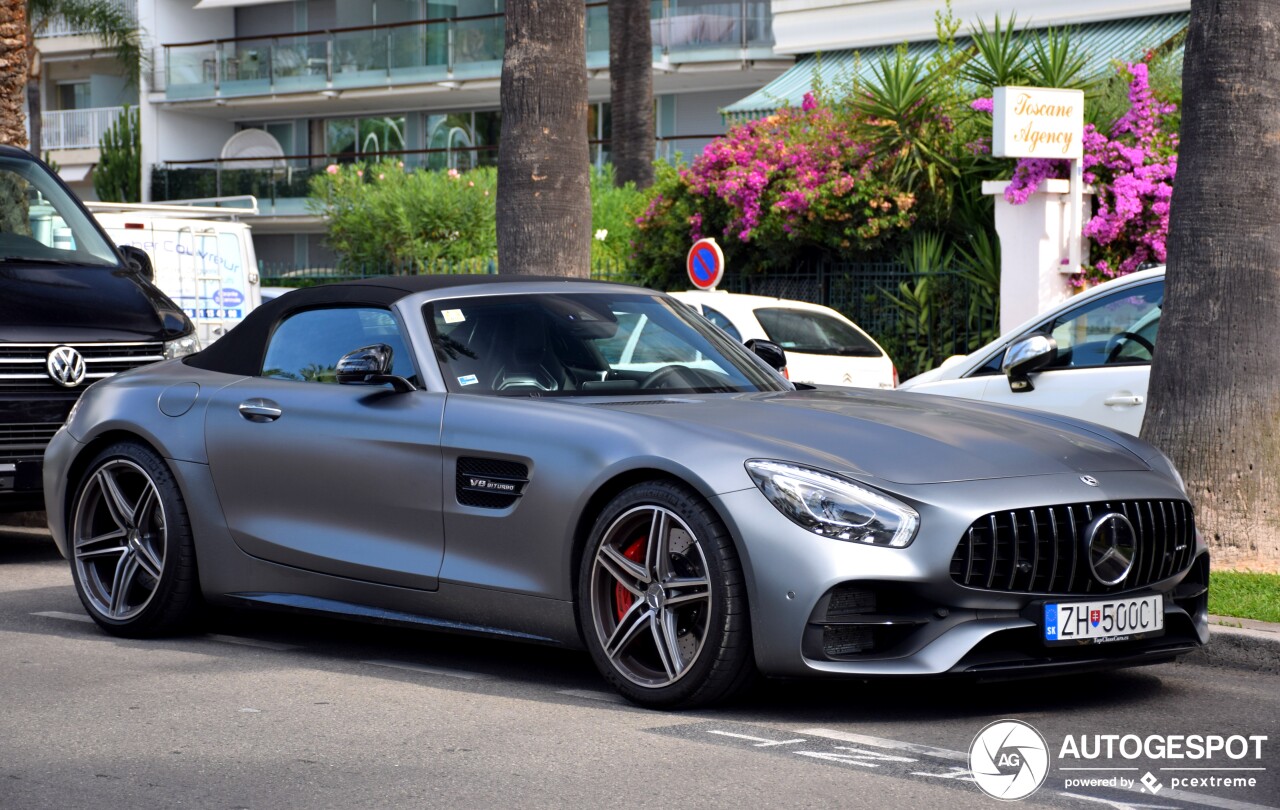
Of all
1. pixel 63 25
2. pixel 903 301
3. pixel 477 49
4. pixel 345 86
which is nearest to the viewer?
pixel 903 301

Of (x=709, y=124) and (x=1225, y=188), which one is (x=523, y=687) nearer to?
(x=1225, y=188)

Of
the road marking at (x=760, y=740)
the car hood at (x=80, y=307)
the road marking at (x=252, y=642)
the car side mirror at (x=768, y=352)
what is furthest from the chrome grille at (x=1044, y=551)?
the car hood at (x=80, y=307)

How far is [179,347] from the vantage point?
1058 centimetres

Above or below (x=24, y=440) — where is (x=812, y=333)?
above

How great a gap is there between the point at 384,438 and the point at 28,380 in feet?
12.6

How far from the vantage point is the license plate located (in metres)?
5.78

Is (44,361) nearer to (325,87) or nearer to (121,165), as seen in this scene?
(325,87)

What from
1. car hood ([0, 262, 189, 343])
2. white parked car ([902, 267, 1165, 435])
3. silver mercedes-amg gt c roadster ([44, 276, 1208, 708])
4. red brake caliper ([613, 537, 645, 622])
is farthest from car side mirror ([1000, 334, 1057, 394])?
car hood ([0, 262, 189, 343])

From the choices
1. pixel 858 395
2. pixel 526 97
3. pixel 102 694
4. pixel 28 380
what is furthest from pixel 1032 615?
pixel 526 97

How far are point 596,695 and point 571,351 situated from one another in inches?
54.2

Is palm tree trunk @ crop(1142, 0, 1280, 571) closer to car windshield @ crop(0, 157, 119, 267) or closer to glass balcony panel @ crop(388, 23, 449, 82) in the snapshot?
car windshield @ crop(0, 157, 119, 267)

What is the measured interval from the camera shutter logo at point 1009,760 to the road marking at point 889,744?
6 cm

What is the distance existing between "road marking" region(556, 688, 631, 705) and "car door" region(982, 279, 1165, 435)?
4419mm

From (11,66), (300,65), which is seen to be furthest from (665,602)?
(300,65)
